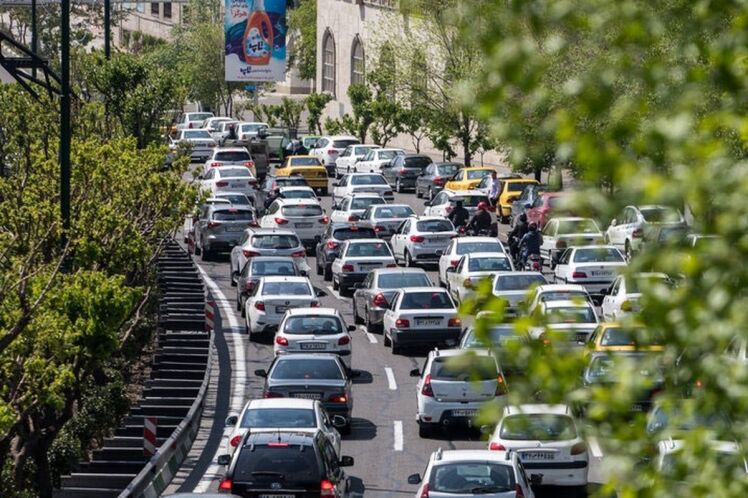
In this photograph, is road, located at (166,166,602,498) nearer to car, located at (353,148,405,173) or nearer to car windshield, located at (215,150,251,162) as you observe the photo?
car windshield, located at (215,150,251,162)

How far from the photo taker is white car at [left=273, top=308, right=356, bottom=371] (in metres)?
30.8

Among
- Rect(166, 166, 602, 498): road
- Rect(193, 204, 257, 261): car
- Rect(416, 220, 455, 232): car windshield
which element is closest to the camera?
Rect(166, 166, 602, 498): road

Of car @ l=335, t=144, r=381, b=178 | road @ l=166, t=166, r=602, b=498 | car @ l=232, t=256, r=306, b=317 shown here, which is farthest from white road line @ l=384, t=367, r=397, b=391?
car @ l=335, t=144, r=381, b=178

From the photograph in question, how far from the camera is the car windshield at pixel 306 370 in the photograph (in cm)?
2669

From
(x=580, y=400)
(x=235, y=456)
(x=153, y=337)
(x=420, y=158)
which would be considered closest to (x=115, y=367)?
(x=153, y=337)

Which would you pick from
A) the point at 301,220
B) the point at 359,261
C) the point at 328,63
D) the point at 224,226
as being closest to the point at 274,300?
the point at 359,261

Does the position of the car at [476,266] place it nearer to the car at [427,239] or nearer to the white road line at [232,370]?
the white road line at [232,370]

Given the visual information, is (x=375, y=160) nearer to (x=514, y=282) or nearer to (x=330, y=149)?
(x=330, y=149)

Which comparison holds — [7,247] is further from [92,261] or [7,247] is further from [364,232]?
[364,232]

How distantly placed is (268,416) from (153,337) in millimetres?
12316

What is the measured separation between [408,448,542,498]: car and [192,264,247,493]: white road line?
481 cm

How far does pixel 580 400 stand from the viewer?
20.5 ft

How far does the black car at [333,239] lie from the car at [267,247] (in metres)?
1.40

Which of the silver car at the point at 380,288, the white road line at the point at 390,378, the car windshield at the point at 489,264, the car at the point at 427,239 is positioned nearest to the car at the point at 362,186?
the car at the point at 427,239
